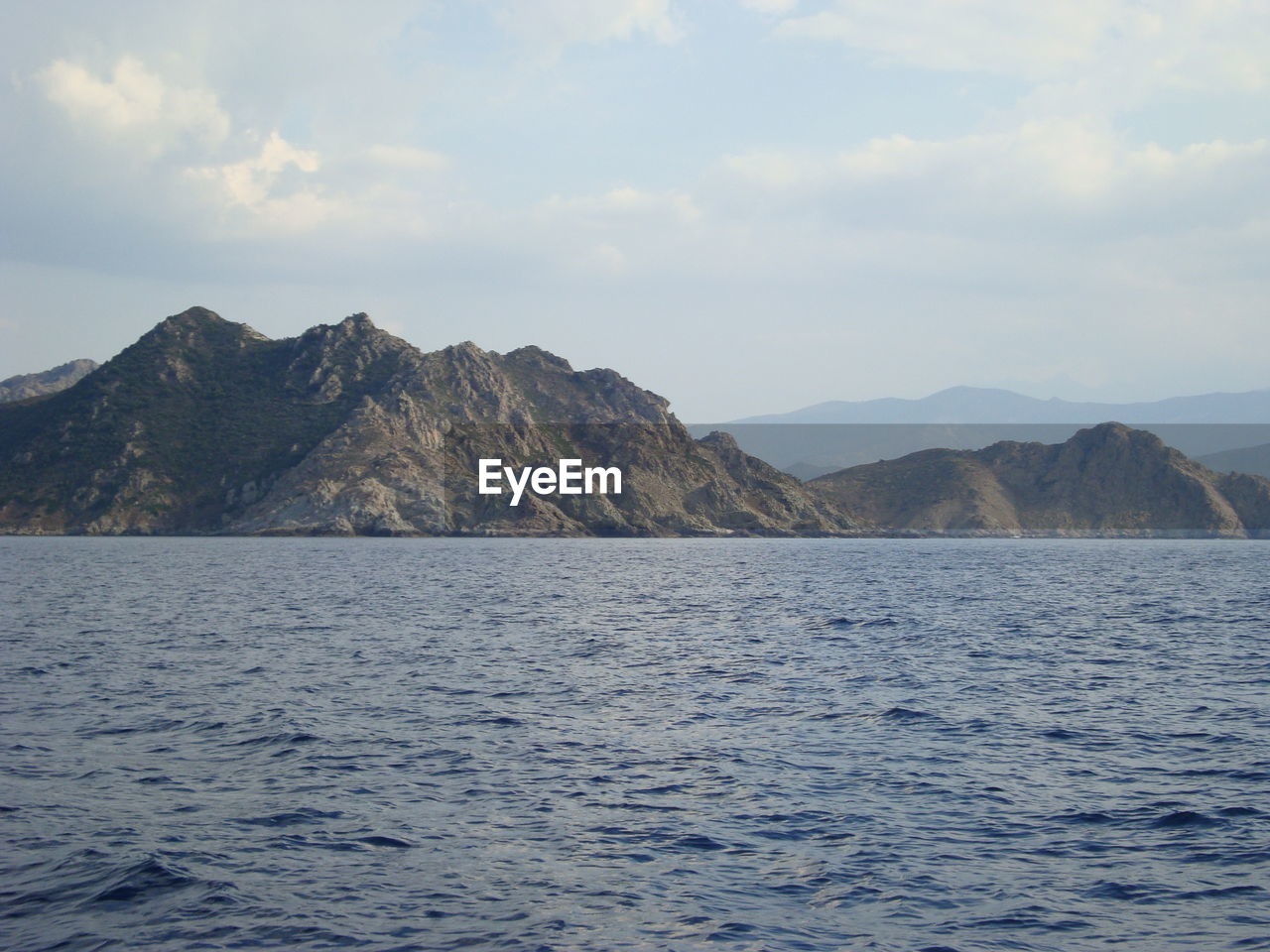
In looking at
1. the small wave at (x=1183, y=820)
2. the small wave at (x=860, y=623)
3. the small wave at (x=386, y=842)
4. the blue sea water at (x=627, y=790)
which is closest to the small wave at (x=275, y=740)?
the blue sea water at (x=627, y=790)

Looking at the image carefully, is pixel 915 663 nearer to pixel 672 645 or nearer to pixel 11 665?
pixel 672 645

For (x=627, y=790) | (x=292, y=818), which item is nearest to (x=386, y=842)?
(x=292, y=818)

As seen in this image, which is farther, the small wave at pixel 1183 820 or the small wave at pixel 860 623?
the small wave at pixel 860 623

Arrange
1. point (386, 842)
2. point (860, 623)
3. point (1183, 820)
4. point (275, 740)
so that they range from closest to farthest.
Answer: point (386, 842) < point (1183, 820) < point (275, 740) < point (860, 623)

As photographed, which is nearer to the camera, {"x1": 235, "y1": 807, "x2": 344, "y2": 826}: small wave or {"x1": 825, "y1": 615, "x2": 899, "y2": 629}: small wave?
{"x1": 235, "y1": 807, "x2": 344, "y2": 826}: small wave

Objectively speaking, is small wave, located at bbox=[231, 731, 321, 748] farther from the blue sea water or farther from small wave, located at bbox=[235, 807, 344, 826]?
small wave, located at bbox=[235, 807, 344, 826]

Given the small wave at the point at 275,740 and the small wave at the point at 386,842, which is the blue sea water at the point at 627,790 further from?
the small wave at the point at 275,740

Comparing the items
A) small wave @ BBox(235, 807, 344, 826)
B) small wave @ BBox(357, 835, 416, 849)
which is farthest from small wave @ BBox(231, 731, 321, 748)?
small wave @ BBox(357, 835, 416, 849)

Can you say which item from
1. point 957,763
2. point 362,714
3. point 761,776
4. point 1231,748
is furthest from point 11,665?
point 1231,748

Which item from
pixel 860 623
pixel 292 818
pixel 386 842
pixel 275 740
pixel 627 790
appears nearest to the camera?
pixel 386 842

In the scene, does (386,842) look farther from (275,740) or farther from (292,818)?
(275,740)
